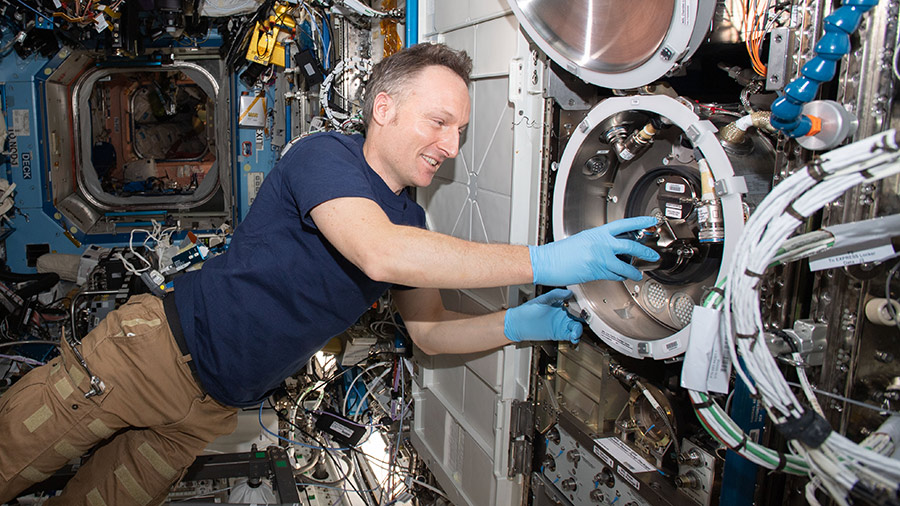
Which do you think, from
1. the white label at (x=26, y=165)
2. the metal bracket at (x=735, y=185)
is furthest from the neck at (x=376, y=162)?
the white label at (x=26, y=165)

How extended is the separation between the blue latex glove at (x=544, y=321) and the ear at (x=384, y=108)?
948 mm

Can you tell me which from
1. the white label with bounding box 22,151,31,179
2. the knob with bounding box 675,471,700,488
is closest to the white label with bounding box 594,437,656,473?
the knob with bounding box 675,471,700,488

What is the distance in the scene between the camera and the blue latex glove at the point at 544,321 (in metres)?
2.38

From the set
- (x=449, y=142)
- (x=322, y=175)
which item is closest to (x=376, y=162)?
(x=449, y=142)

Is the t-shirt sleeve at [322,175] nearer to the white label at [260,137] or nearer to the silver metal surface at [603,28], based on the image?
Result: the silver metal surface at [603,28]

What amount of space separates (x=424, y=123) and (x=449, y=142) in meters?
0.13

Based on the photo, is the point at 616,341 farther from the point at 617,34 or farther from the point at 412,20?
the point at 412,20

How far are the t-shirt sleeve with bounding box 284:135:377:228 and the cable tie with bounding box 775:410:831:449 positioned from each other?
125 centimetres

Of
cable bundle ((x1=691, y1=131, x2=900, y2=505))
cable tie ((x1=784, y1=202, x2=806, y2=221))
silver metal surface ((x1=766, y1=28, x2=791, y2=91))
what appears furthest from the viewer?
silver metal surface ((x1=766, y1=28, x2=791, y2=91))

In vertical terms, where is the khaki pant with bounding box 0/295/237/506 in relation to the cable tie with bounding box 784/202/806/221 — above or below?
below

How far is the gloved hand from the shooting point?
71.9 inches

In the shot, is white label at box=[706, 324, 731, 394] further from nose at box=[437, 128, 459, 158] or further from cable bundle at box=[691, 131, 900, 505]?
nose at box=[437, 128, 459, 158]

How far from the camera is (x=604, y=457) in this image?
2215 mm

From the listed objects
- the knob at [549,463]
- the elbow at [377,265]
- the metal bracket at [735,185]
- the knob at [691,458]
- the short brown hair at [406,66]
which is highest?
the short brown hair at [406,66]
